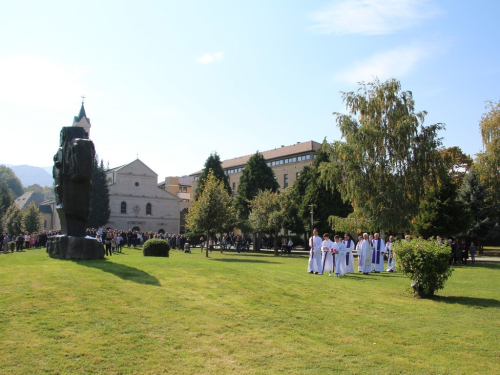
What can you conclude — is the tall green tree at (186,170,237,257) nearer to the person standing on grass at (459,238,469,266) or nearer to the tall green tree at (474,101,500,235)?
the person standing on grass at (459,238,469,266)

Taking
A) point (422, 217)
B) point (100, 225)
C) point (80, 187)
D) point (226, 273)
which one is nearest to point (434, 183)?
point (422, 217)

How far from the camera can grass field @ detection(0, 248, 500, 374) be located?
7094 mm

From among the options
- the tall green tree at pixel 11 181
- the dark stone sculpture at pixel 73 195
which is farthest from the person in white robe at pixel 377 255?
the tall green tree at pixel 11 181

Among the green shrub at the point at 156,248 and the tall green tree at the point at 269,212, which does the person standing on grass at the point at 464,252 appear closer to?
the tall green tree at the point at 269,212

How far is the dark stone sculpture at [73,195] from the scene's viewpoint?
16.1m

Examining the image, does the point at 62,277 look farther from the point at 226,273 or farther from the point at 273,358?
the point at 273,358

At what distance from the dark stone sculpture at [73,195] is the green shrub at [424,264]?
1085 centimetres

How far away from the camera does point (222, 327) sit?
891 centimetres

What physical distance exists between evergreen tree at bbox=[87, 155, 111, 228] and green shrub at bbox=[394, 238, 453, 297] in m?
64.2

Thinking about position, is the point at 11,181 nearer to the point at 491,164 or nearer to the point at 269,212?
the point at 269,212

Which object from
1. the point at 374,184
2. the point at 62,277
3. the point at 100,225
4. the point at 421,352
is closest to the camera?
the point at 421,352

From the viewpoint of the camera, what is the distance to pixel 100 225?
7194 centimetres

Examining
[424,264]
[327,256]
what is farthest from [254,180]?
[424,264]

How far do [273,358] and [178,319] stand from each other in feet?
7.95
